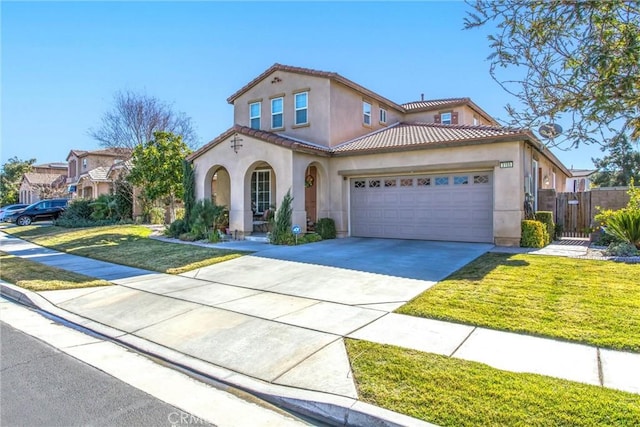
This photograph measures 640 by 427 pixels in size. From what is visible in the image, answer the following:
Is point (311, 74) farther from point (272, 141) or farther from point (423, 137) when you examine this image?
point (423, 137)

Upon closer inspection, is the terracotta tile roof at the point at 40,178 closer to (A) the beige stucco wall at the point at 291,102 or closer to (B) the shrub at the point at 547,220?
(A) the beige stucco wall at the point at 291,102

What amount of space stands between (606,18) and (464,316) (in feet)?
14.3

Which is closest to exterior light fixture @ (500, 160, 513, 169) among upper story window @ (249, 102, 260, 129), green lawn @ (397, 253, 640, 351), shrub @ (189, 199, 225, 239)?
green lawn @ (397, 253, 640, 351)

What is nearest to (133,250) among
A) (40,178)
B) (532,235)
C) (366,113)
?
(366,113)

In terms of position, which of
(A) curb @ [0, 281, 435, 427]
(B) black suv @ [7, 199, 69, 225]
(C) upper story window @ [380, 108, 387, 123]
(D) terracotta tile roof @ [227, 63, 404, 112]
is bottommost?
(A) curb @ [0, 281, 435, 427]

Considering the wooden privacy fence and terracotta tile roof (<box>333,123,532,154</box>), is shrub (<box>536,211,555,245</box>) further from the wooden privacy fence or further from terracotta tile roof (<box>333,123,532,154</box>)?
terracotta tile roof (<box>333,123,532,154</box>)

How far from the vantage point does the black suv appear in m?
27.8

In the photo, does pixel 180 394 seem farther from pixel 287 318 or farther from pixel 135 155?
pixel 135 155

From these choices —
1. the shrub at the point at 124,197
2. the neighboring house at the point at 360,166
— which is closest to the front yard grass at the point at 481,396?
the neighboring house at the point at 360,166

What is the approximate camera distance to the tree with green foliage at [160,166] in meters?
20.3

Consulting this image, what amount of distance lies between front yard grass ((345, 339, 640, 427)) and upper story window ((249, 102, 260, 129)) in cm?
1656

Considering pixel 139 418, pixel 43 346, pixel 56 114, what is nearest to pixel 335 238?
pixel 43 346

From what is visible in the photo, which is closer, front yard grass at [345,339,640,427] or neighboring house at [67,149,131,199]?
front yard grass at [345,339,640,427]

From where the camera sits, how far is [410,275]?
9.15 metres
